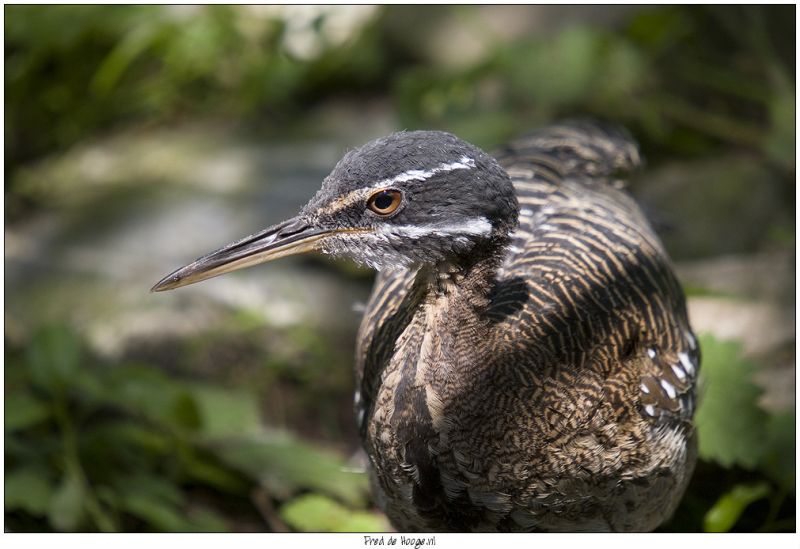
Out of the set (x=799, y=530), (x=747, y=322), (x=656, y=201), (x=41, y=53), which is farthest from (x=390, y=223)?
(x=41, y=53)

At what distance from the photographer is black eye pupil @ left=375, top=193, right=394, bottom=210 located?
283 centimetres

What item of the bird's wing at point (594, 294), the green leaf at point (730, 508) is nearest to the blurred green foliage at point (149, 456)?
the green leaf at point (730, 508)

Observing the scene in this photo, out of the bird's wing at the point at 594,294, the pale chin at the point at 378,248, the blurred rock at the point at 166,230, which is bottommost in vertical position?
the blurred rock at the point at 166,230

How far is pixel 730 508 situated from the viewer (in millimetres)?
4070

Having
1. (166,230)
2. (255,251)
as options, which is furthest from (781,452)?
(166,230)

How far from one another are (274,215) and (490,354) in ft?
11.2

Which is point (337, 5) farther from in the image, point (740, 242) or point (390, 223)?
point (390, 223)

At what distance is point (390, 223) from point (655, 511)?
156 centimetres

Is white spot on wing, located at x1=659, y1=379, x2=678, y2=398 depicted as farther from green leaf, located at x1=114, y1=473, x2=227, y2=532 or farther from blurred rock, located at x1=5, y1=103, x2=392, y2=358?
blurred rock, located at x1=5, y1=103, x2=392, y2=358

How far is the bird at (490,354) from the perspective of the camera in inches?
113

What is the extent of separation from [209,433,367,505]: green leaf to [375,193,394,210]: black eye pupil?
2.21 meters

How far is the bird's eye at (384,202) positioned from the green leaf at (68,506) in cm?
237

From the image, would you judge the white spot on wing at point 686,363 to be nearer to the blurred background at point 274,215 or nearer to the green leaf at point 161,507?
the blurred background at point 274,215

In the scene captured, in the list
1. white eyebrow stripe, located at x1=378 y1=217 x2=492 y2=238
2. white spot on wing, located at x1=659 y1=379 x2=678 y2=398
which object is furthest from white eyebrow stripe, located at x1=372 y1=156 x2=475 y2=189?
white spot on wing, located at x1=659 y1=379 x2=678 y2=398
